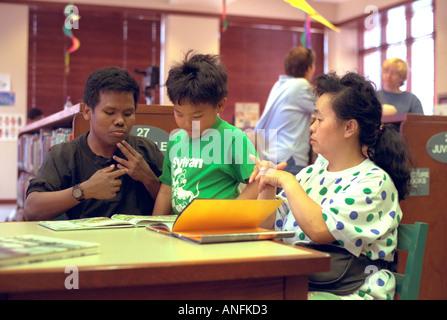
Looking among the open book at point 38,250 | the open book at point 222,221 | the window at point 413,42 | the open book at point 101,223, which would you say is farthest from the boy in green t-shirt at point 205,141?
the window at point 413,42

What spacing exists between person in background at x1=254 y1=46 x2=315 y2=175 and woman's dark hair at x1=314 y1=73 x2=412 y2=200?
1.86 meters

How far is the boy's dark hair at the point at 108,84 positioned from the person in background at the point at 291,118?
161 cm

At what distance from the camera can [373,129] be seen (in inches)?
55.6

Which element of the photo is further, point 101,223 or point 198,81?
point 198,81

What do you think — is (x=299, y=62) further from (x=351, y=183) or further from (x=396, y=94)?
(x=351, y=183)

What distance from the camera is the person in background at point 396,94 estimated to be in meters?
3.53

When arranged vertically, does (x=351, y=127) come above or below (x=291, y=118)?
below

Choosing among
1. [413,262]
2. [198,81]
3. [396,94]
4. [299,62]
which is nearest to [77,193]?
[198,81]

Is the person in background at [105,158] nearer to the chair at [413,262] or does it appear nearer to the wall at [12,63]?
the chair at [413,262]

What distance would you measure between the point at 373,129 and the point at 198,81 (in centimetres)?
54
